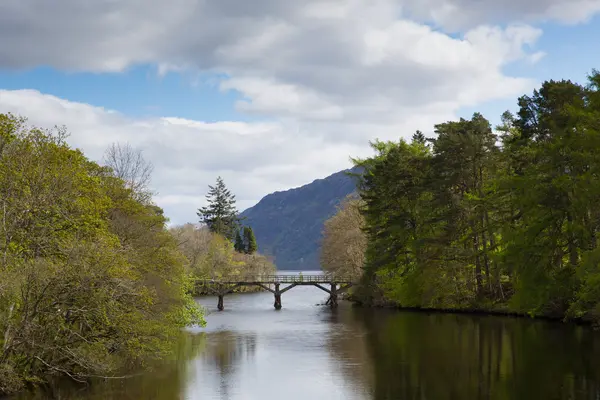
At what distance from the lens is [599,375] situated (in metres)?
24.6

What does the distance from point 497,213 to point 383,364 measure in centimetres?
2430

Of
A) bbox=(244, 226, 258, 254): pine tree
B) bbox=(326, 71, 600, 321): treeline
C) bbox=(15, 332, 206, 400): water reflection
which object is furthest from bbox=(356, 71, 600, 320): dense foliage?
bbox=(244, 226, 258, 254): pine tree

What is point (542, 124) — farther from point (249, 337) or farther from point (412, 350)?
point (249, 337)

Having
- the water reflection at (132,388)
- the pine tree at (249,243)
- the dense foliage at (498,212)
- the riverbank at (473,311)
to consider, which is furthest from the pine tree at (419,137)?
the pine tree at (249,243)

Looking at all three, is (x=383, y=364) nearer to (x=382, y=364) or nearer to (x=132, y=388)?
(x=382, y=364)

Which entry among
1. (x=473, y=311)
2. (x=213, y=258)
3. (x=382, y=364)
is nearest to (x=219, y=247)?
(x=213, y=258)

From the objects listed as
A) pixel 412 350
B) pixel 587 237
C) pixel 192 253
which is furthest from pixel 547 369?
pixel 192 253

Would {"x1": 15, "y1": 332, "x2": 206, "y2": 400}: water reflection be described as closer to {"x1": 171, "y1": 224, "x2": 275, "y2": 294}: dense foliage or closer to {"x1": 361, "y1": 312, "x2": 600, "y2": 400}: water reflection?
{"x1": 361, "y1": 312, "x2": 600, "y2": 400}: water reflection

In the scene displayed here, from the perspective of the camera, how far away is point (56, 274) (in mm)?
21984

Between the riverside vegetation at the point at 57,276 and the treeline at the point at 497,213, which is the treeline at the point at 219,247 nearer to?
the treeline at the point at 497,213

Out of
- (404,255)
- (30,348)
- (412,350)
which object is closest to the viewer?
(30,348)

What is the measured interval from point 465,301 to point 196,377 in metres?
32.1

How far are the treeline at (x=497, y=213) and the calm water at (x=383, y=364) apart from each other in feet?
11.6

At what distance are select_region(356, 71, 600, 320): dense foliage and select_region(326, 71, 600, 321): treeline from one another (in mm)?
87
